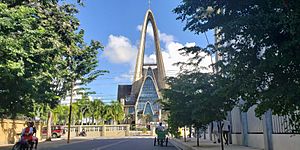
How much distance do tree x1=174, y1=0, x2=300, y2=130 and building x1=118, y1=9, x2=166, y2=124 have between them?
99.7m

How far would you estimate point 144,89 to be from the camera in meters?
129

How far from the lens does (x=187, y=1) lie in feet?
21.6

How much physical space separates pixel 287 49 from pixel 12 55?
438 inches

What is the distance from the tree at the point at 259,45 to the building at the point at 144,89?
3926 inches

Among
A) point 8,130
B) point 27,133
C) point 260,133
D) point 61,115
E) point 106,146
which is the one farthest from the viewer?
point 61,115

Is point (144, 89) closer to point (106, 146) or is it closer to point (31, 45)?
point (106, 146)

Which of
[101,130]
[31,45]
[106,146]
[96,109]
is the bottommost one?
[101,130]

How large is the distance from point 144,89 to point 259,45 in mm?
122747

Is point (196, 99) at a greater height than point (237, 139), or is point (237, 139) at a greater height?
point (196, 99)

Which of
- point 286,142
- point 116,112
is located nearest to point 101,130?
point 116,112

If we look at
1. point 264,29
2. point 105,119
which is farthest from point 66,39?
point 105,119

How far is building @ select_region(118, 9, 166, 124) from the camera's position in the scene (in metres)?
119

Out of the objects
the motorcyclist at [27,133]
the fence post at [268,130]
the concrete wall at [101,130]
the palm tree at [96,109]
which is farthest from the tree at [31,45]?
the palm tree at [96,109]

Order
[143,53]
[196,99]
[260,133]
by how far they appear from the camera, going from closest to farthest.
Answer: [196,99] → [260,133] → [143,53]
